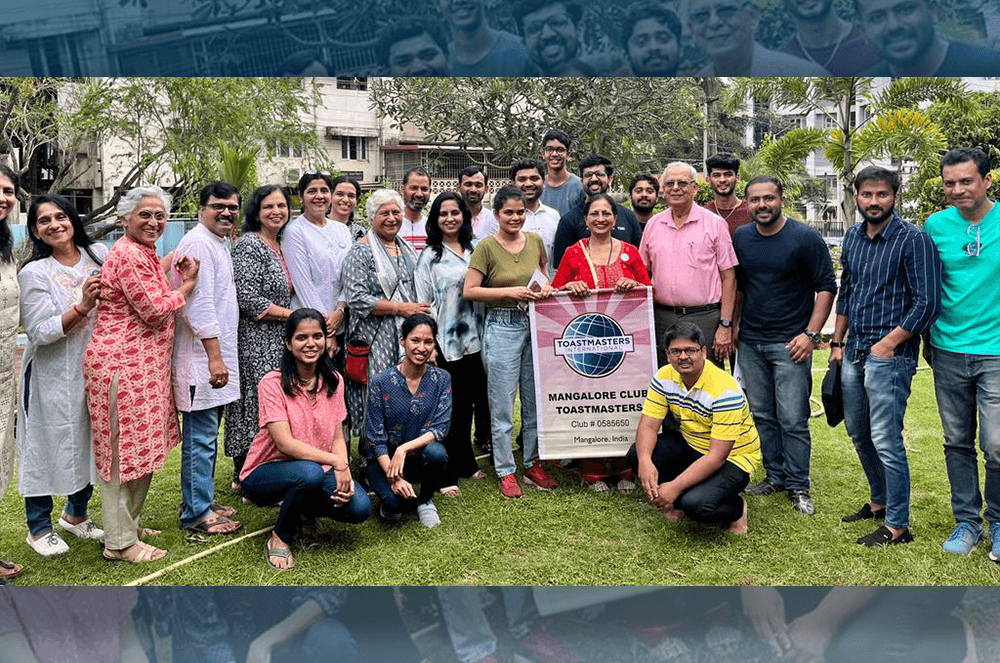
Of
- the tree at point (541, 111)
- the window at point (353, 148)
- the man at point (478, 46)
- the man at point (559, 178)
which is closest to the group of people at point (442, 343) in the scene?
the man at point (559, 178)

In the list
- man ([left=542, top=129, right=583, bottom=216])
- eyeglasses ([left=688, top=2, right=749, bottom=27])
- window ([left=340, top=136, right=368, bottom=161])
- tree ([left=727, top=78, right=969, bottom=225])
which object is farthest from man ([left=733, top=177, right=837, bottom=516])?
window ([left=340, top=136, right=368, bottom=161])

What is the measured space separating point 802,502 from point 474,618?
1.99 metres

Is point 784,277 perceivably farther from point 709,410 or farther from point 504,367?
point 504,367

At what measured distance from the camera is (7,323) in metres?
3.43

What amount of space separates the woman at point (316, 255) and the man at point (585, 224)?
3.87 feet

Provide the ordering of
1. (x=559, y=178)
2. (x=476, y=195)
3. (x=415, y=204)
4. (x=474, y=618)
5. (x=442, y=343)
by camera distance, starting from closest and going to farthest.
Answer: (x=474, y=618) < (x=442, y=343) < (x=415, y=204) < (x=476, y=195) < (x=559, y=178)

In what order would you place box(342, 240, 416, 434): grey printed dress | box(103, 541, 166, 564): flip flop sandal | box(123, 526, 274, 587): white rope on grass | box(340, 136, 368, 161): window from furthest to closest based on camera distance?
box(340, 136, 368, 161): window, box(342, 240, 416, 434): grey printed dress, box(103, 541, 166, 564): flip flop sandal, box(123, 526, 274, 587): white rope on grass

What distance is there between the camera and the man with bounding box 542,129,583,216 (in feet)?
17.1

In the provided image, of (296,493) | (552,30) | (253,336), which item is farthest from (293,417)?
(552,30)

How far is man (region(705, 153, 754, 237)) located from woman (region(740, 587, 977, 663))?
205cm

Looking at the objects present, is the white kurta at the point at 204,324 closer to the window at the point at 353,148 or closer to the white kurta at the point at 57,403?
the white kurta at the point at 57,403

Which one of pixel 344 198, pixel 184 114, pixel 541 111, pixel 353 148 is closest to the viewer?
pixel 344 198

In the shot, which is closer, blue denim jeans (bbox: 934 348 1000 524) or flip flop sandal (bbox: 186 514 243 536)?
blue denim jeans (bbox: 934 348 1000 524)

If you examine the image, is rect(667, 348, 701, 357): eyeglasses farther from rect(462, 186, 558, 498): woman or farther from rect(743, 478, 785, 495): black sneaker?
rect(743, 478, 785, 495): black sneaker
